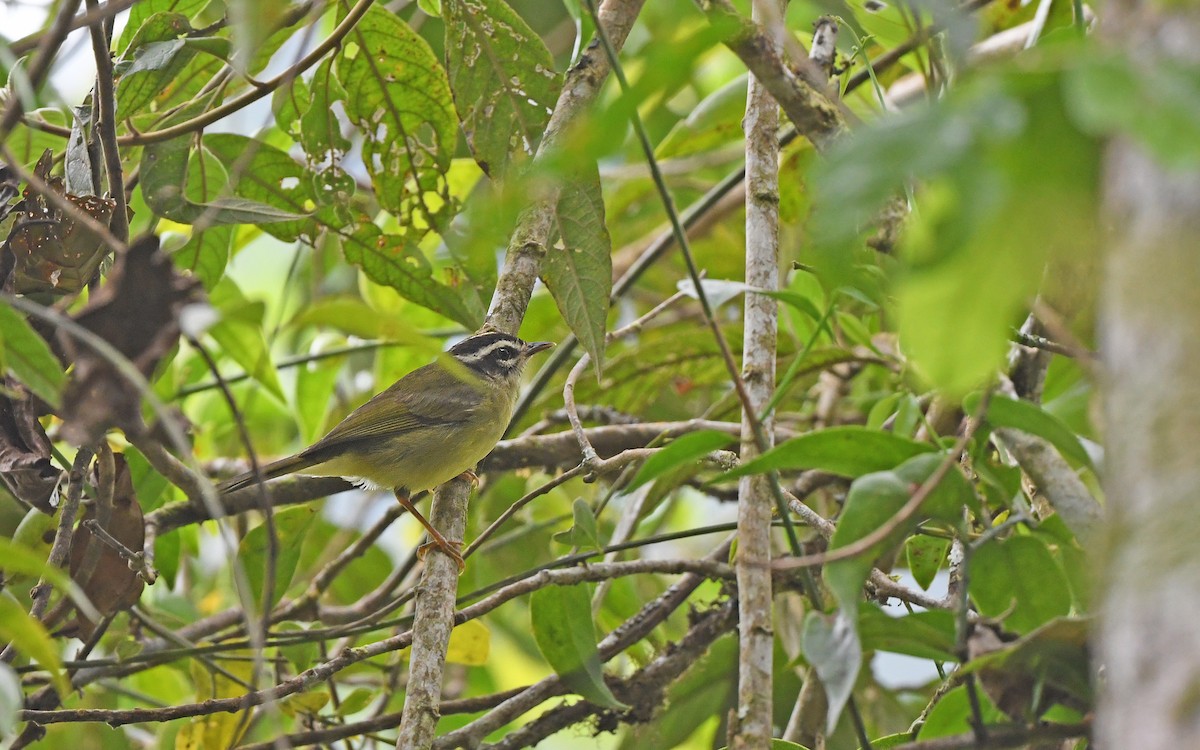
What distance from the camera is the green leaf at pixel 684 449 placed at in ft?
6.20

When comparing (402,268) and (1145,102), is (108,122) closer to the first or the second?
(402,268)

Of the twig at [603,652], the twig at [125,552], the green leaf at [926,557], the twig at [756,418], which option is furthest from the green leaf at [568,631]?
the twig at [125,552]

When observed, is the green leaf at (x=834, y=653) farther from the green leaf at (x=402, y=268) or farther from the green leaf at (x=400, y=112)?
the green leaf at (x=400, y=112)

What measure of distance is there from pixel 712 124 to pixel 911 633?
313 centimetres

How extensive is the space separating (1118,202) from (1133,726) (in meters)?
0.50

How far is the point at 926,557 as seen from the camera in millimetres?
2852

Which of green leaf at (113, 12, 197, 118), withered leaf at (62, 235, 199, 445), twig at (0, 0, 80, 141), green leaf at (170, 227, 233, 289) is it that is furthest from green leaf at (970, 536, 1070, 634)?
green leaf at (170, 227, 233, 289)

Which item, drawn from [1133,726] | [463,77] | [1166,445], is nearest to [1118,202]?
[1166,445]

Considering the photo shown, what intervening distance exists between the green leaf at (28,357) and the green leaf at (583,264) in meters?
1.52

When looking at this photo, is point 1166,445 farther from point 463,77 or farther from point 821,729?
point 463,77

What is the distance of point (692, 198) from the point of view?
18.2ft

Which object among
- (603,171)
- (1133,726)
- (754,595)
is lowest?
(1133,726)

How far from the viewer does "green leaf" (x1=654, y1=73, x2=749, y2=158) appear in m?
4.60

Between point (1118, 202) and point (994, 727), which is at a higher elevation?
point (1118, 202)
